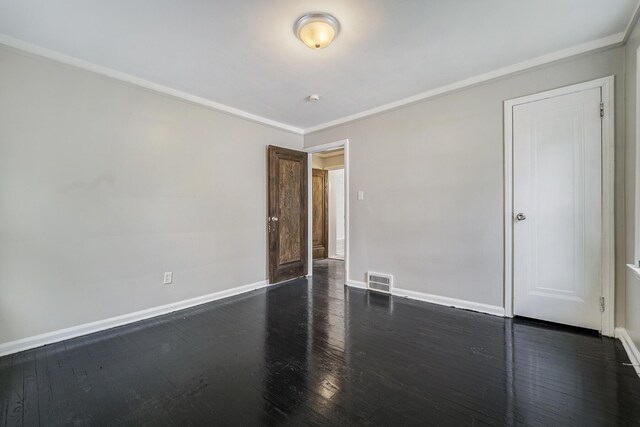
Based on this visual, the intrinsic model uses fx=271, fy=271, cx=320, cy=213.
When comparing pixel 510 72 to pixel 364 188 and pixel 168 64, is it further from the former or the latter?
pixel 168 64

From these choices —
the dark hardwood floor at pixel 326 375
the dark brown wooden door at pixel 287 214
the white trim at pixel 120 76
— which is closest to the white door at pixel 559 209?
the dark hardwood floor at pixel 326 375

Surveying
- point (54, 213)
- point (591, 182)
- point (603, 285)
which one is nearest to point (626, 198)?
point (591, 182)

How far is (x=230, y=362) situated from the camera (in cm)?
203

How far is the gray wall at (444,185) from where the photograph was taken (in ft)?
8.71

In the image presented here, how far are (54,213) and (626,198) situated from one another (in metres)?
4.80

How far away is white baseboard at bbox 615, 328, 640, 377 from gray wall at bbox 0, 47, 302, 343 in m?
3.81

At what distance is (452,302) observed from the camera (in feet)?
10.2

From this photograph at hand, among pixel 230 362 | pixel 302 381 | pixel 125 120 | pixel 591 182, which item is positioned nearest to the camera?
pixel 302 381

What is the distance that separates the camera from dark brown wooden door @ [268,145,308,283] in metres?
4.13

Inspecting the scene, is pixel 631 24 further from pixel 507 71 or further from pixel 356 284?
pixel 356 284

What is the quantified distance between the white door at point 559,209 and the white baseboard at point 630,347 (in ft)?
0.45

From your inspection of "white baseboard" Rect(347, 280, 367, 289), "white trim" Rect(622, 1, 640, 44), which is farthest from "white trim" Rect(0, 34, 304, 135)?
"white trim" Rect(622, 1, 640, 44)

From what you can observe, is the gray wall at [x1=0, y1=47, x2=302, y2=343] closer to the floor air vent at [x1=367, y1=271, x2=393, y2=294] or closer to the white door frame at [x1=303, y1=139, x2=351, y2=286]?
the white door frame at [x1=303, y1=139, x2=351, y2=286]

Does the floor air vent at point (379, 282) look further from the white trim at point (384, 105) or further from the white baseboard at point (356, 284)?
the white trim at point (384, 105)
